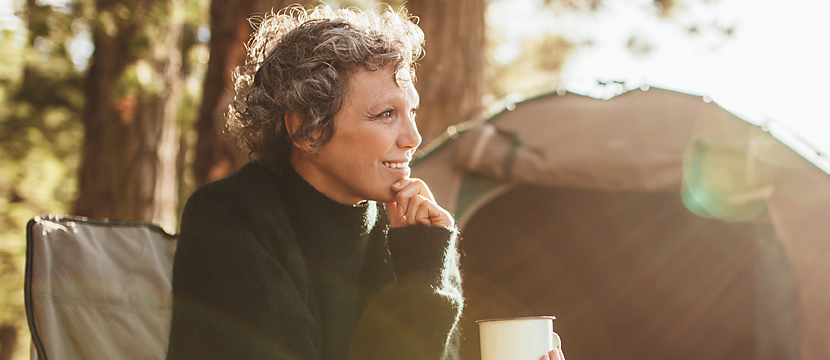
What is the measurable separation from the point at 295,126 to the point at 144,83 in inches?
126

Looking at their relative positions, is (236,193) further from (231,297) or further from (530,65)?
(530,65)

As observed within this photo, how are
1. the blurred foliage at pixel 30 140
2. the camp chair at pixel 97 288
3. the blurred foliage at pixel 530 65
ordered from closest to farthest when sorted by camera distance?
the camp chair at pixel 97 288
the blurred foliage at pixel 30 140
the blurred foliage at pixel 530 65

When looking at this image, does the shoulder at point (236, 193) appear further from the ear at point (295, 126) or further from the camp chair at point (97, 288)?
the camp chair at point (97, 288)

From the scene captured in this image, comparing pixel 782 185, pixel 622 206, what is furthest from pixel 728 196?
pixel 622 206

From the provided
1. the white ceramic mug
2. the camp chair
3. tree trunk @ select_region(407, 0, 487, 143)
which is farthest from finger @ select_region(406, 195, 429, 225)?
tree trunk @ select_region(407, 0, 487, 143)

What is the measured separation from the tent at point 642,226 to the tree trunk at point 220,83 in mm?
1421

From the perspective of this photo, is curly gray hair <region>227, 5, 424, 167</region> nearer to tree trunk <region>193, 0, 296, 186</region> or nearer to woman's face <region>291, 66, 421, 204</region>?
woman's face <region>291, 66, 421, 204</region>

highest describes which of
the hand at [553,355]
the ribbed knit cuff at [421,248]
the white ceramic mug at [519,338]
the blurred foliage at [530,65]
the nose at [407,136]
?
the blurred foliage at [530,65]

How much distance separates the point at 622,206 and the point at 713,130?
91 cm

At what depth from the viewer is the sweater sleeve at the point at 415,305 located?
140 centimetres

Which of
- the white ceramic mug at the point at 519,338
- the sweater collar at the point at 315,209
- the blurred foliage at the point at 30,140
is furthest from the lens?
the blurred foliage at the point at 30,140

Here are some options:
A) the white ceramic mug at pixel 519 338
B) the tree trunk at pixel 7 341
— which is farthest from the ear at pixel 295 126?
the tree trunk at pixel 7 341

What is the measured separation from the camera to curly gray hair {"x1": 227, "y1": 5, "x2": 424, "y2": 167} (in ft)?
4.81

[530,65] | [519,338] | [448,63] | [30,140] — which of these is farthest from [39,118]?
[519,338]
